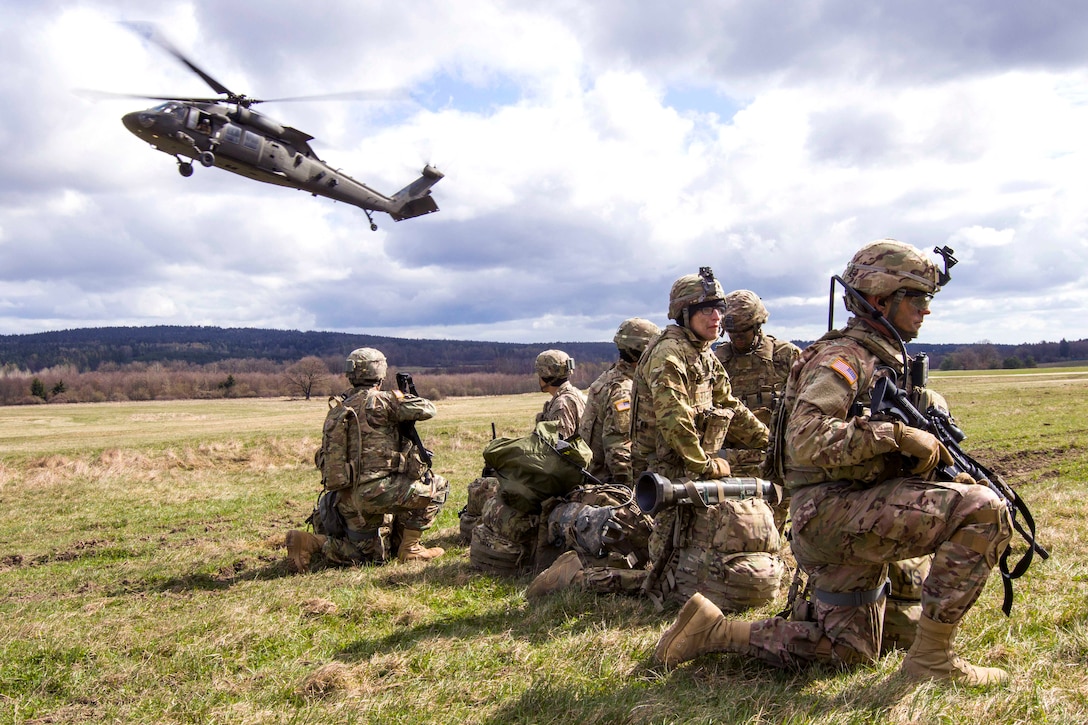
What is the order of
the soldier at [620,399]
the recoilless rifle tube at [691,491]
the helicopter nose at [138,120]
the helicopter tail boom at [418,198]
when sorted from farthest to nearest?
the helicopter tail boom at [418,198] < the helicopter nose at [138,120] < the soldier at [620,399] < the recoilless rifle tube at [691,491]

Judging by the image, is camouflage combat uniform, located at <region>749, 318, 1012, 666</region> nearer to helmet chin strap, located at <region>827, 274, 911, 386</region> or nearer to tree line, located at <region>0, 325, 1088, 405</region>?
helmet chin strap, located at <region>827, 274, 911, 386</region>

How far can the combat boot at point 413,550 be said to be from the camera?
9.23m

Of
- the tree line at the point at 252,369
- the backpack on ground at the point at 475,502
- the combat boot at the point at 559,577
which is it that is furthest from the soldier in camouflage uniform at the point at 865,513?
the tree line at the point at 252,369

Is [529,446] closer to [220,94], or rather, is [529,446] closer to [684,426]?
[684,426]

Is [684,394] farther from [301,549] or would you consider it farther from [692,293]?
[301,549]

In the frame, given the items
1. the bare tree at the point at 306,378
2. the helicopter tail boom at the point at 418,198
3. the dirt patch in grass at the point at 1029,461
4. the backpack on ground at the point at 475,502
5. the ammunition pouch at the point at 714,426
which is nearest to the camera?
the ammunition pouch at the point at 714,426

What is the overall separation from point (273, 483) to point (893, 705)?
16.7m

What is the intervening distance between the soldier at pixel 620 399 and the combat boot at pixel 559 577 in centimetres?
149

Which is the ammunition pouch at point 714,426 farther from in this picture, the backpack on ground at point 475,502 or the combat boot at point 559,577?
the backpack on ground at point 475,502

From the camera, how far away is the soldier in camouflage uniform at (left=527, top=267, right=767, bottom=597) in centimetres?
631

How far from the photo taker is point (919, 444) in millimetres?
3867

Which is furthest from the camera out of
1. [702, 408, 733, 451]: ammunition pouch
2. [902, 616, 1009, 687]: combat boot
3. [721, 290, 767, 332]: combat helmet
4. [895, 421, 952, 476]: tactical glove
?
[721, 290, 767, 332]: combat helmet

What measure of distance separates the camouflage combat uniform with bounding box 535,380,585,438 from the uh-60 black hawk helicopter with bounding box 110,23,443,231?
1908cm

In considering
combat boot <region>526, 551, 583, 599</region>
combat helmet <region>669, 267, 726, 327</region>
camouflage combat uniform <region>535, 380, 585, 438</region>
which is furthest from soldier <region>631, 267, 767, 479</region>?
camouflage combat uniform <region>535, 380, 585, 438</region>
